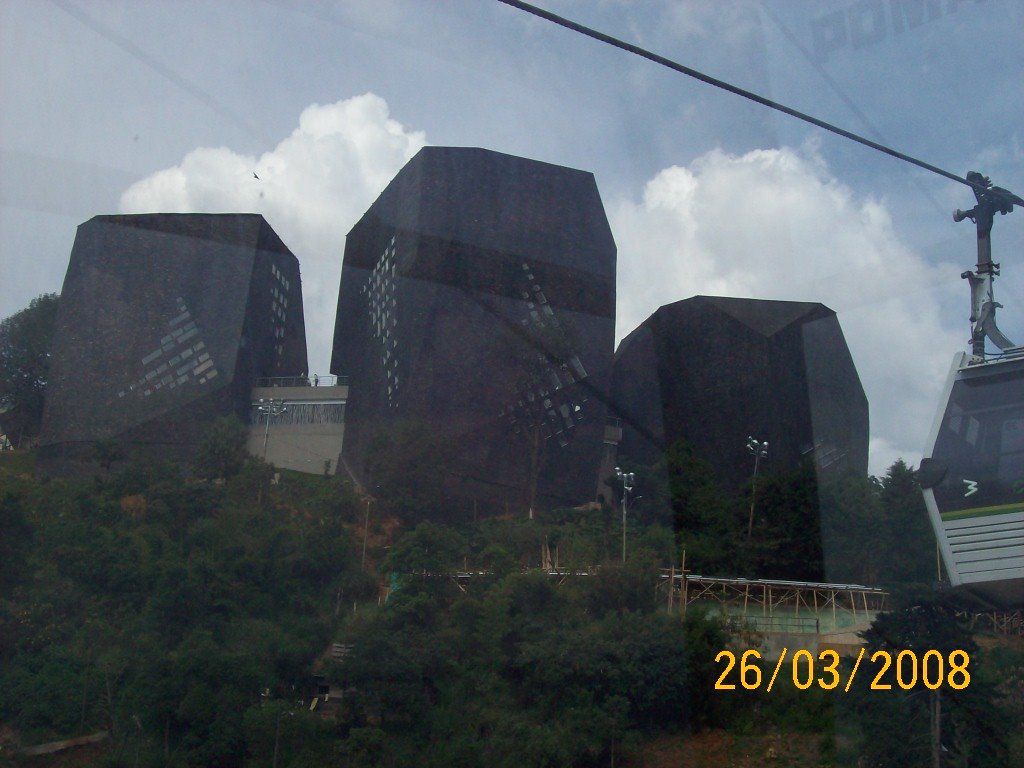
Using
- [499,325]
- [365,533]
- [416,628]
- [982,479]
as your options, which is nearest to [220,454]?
[365,533]

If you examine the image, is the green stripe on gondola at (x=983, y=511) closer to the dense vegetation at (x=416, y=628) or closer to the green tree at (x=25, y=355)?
the dense vegetation at (x=416, y=628)

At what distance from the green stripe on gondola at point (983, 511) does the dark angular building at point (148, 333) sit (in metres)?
20.3

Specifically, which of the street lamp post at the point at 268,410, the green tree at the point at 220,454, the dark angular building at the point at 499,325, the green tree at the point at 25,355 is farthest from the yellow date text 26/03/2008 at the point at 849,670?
the green tree at the point at 25,355

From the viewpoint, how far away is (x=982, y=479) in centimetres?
730

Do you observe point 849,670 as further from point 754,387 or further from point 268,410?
point 268,410

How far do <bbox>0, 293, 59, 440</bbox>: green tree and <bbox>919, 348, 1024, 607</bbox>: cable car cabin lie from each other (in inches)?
1112

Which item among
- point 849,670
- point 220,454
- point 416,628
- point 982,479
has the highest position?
point 220,454

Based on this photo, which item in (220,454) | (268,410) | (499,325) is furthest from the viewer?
(268,410)

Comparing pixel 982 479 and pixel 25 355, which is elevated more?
pixel 25 355

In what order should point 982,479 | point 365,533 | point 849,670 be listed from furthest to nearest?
point 365,533 → point 849,670 → point 982,479

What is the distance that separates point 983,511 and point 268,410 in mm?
20985

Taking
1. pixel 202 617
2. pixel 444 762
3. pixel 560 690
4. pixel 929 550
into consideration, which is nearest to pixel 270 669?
pixel 202 617

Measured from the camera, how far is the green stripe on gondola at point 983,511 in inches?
276

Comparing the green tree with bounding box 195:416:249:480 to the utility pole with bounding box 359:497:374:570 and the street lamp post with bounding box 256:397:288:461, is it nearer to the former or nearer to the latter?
the utility pole with bounding box 359:497:374:570
